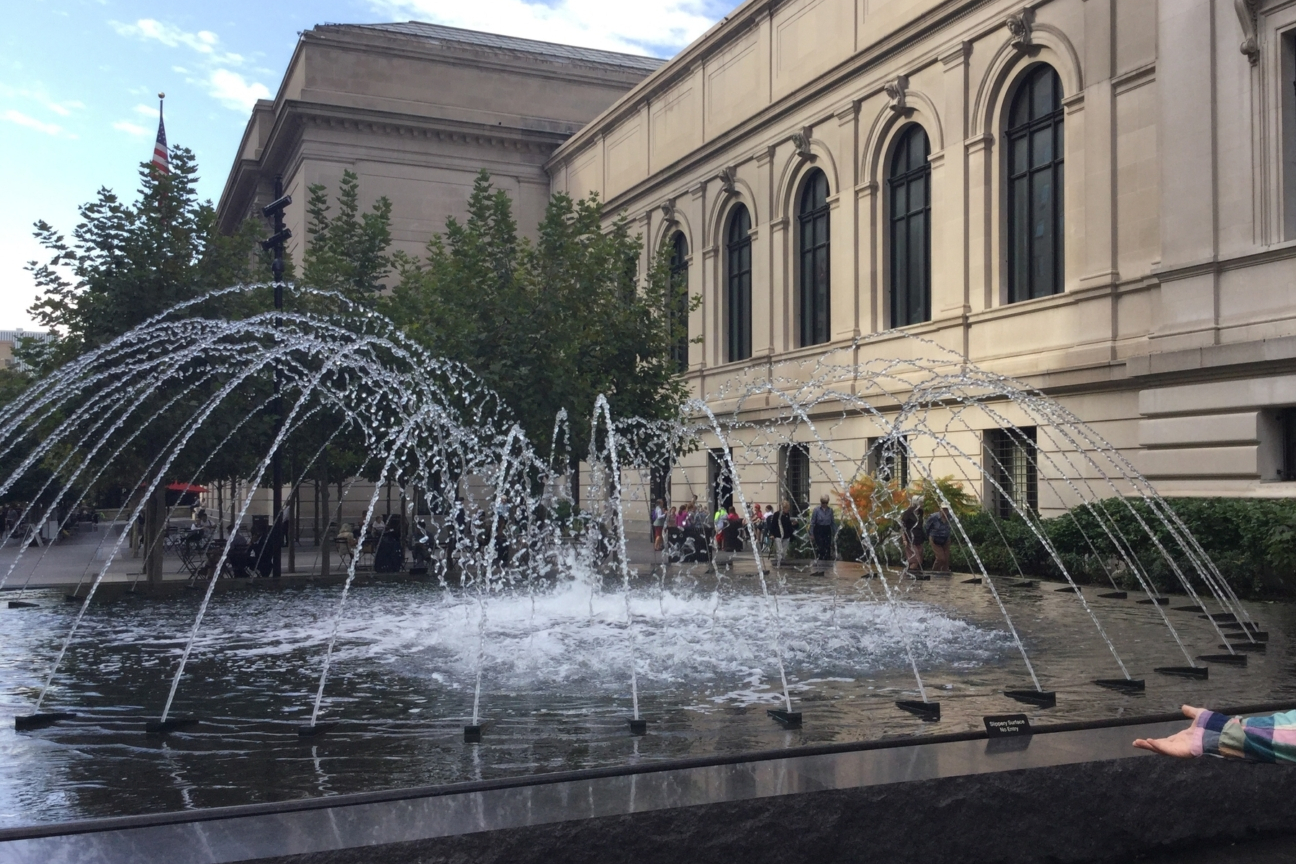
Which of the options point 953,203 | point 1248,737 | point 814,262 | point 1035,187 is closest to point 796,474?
point 814,262

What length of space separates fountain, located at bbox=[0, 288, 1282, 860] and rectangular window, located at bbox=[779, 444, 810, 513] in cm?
545

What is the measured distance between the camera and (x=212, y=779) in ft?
19.8

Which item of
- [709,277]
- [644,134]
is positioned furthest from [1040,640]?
[644,134]

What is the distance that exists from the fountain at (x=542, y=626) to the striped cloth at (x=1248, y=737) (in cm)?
176

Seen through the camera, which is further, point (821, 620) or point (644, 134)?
point (644, 134)

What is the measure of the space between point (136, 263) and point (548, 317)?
7779 mm

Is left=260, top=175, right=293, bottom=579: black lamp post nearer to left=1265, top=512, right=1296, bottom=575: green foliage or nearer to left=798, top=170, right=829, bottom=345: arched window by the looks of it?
left=1265, top=512, right=1296, bottom=575: green foliage

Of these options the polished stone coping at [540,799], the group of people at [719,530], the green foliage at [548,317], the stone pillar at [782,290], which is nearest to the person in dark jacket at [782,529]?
the group of people at [719,530]

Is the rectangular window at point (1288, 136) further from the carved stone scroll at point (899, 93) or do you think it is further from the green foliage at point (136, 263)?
the green foliage at point (136, 263)

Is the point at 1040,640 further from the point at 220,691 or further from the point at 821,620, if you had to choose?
the point at 220,691

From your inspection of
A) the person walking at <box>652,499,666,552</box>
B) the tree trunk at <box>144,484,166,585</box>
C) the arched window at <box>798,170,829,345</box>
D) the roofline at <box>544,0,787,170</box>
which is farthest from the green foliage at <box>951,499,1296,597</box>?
the roofline at <box>544,0,787,170</box>

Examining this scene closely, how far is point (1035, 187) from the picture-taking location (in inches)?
1078

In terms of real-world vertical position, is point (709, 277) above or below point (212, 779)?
above

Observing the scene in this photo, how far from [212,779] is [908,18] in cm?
2891
